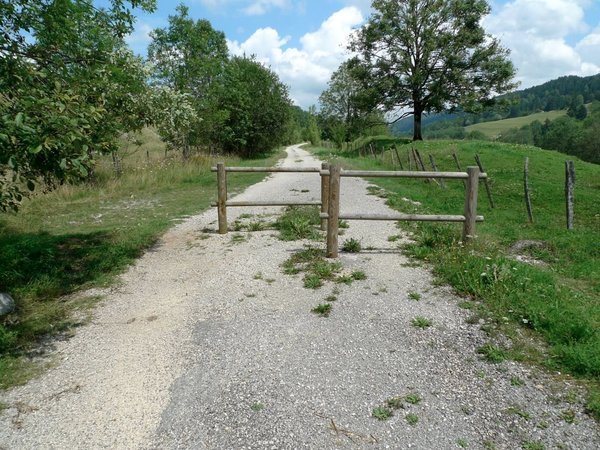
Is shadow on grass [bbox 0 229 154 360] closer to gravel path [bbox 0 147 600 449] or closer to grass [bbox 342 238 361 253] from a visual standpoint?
gravel path [bbox 0 147 600 449]

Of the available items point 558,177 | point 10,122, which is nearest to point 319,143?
point 558,177

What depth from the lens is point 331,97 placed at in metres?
54.2

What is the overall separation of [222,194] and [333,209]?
275cm

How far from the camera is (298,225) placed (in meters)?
8.29

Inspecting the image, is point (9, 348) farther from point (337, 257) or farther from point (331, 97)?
point (331, 97)

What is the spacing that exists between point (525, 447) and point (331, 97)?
2158 inches

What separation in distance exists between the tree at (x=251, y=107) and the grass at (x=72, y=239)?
15526 millimetres

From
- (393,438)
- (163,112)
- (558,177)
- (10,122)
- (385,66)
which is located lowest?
(393,438)

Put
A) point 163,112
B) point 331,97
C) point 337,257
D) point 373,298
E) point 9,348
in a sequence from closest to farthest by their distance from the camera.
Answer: point 9,348, point 373,298, point 337,257, point 163,112, point 331,97

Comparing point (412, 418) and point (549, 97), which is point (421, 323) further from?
point (549, 97)

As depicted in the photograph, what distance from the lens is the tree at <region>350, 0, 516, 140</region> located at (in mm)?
32094

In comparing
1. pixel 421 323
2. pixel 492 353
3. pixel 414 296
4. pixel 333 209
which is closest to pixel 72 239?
pixel 333 209

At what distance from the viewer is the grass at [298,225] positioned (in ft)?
26.7

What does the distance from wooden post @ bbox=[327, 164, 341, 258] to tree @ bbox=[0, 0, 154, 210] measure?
3.35m
